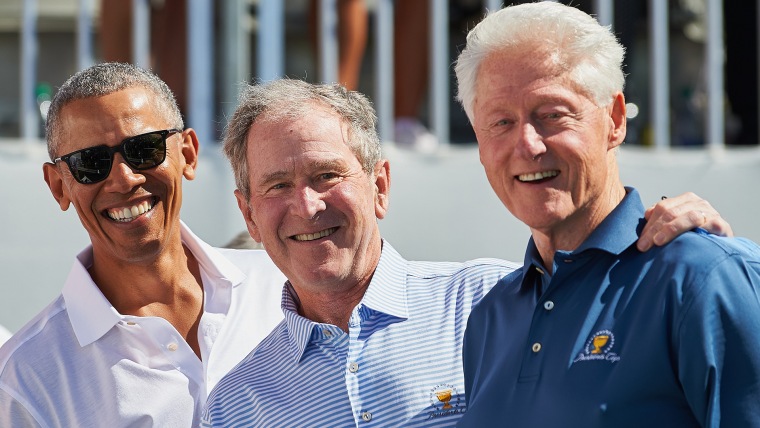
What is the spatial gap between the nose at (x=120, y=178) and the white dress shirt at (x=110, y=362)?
11.2 inches

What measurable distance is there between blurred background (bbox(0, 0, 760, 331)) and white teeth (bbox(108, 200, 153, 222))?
6.15ft

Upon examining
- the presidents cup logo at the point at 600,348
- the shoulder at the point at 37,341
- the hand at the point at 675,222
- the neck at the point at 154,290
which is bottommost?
the shoulder at the point at 37,341

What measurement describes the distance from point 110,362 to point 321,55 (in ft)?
8.44

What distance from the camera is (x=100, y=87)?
10.3 ft

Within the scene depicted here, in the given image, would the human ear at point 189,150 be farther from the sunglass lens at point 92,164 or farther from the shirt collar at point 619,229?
the shirt collar at point 619,229

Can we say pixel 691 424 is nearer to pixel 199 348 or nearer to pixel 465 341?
pixel 465 341

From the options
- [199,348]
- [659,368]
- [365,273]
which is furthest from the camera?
[199,348]

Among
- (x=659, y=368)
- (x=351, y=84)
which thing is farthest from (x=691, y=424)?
(x=351, y=84)

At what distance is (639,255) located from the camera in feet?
6.70

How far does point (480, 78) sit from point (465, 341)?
2.02 ft

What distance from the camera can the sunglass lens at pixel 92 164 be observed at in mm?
3088

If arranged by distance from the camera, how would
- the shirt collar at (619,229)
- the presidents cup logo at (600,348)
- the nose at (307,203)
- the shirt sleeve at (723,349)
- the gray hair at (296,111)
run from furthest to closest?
the gray hair at (296,111)
the nose at (307,203)
the shirt collar at (619,229)
the presidents cup logo at (600,348)
the shirt sleeve at (723,349)

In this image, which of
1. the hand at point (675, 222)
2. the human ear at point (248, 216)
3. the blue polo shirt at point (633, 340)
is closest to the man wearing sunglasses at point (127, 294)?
the human ear at point (248, 216)

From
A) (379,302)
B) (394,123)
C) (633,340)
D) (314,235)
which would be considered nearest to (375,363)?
(379,302)
